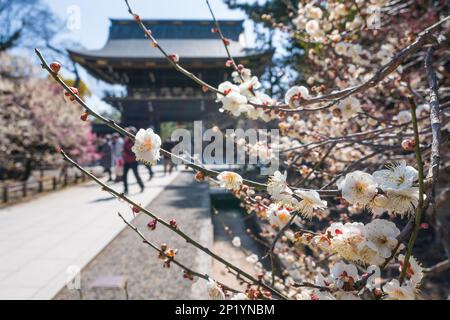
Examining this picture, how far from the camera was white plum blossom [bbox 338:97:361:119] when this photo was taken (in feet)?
5.56

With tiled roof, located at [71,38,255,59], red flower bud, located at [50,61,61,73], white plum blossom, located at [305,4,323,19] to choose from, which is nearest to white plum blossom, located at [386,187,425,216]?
red flower bud, located at [50,61,61,73]

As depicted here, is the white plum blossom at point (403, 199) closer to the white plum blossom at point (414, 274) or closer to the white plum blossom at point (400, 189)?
the white plum blossom at point (400, 189)

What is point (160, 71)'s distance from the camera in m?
18.5

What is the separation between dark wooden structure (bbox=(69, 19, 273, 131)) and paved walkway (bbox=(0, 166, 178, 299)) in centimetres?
1045

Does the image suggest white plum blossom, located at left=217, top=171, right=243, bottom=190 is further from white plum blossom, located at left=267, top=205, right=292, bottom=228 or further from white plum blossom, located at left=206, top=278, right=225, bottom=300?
white plum blossom, located at left=206, top=278, right=225, bottom=300

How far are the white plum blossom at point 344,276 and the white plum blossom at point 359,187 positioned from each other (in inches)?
8.9

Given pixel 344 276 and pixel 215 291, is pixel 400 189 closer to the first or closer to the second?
pixel 344 276

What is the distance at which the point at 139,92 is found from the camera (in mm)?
18484

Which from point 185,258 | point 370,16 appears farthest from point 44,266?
point 370,16

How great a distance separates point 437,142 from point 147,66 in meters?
18.1

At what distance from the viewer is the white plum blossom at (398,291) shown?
781mm

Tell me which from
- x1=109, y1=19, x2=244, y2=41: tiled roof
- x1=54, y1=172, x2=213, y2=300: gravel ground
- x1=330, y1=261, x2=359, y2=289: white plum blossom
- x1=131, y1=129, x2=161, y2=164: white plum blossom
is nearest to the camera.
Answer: x1=330, y1=261, x2=359, y2=289: white plum blossom

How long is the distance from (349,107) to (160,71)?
59.3 feet

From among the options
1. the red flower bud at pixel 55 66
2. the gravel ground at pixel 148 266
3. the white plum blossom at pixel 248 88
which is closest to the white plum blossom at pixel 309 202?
the white plum blossom at pixel 248 88
